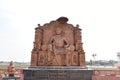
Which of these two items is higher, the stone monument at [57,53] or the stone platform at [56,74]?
the stone monument at [57,53]

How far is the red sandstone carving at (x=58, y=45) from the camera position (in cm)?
1234

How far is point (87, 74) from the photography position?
456 inches

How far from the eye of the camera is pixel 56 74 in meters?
11.3

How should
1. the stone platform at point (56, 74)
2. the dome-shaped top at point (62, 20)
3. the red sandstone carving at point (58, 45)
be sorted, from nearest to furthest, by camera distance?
the stone platform at point (56, 74) → the red sandstone carving at point (58, 45) → the dome-shaped top at point (62, 20)

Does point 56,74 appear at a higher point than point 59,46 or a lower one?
lower

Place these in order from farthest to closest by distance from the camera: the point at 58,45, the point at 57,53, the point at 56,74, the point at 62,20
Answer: the point at 62,20 < the point at 58,45 < the point at 57,53 < the point at 56,74

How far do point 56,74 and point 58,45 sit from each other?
2132mm

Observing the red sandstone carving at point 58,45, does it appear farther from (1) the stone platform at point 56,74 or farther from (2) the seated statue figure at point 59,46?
(1) the stone platform at point 56,74

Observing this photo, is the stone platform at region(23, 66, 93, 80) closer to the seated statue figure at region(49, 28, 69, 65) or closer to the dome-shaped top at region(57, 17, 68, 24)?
the seated statue figure at region(49, 28, 69, 65)

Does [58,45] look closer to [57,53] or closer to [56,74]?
[57,53]

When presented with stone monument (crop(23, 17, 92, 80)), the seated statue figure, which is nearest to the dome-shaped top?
stone monument (crop(23, 17, 92, 80))

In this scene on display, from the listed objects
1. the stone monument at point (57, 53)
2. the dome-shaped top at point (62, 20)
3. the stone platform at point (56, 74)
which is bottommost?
the stone platform at point (56, 74)

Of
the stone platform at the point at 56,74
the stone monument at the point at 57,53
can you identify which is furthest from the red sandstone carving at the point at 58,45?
the stone platform at the point at 56,74

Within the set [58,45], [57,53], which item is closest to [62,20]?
[58,45]
